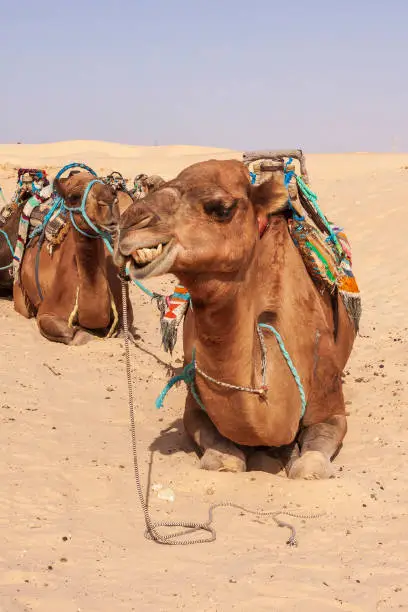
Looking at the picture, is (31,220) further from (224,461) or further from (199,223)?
(199,223)

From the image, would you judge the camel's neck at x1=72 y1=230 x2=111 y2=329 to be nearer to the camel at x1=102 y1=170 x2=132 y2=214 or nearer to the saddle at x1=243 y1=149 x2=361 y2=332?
the camel at x1=102 y1=170 x2=132 y2=214

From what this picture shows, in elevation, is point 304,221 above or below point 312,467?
above

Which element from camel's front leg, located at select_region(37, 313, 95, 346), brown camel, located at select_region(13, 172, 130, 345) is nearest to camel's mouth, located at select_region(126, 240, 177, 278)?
brown camel, located at select_region(13, 172, 130, 345)

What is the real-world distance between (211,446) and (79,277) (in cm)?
366

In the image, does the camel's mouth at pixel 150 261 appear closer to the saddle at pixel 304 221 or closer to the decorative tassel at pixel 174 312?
the saddle at pixel 304 221

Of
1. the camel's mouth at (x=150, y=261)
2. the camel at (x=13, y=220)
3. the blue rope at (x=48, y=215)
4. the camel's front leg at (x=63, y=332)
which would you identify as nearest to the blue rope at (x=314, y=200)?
the camel's mouth at (x=150, y=261)

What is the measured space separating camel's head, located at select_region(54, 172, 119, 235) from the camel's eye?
152 inches

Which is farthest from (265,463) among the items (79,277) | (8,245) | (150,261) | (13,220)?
(13,220)

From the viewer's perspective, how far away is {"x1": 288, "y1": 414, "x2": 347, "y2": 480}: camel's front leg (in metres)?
4.73

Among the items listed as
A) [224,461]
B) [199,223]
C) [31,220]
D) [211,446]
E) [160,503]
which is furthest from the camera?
[31,220]

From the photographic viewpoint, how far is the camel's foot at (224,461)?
190 inches

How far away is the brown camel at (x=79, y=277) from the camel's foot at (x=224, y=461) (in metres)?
3.12

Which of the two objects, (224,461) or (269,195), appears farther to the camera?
(224,461)

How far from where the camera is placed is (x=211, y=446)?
16.2 ft
